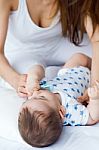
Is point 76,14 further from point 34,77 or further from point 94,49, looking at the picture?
point 34,77

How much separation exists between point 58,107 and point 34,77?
17 cm

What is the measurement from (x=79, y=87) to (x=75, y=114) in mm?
142

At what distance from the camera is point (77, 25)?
1.43 metres

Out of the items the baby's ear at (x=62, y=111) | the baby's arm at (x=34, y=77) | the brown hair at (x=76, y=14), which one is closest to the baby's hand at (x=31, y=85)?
the baby's arm at (x=34, y=77)

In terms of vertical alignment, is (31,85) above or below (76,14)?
below

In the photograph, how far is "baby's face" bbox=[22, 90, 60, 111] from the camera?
1.11 metres

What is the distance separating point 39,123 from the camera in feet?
3.54

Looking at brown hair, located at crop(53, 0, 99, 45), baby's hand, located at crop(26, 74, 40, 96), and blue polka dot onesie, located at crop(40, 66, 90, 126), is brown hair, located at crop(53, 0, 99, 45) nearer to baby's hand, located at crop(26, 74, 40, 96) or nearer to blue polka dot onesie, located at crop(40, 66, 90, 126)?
blue polka dot onesie, located at crop(40, 66, 90, 126)

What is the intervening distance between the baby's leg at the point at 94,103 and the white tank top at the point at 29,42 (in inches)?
13.4

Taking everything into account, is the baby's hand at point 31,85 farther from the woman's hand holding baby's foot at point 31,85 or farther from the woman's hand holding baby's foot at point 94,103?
the woman's hand holding baby's foot at point 94,103

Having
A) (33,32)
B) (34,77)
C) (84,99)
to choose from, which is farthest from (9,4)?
(84,99)

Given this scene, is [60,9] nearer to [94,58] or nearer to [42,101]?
[94,58]

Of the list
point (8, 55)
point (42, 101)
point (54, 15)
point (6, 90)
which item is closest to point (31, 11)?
point (54, 15)

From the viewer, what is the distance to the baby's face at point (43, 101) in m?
1.11
